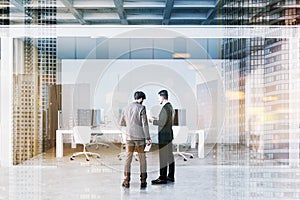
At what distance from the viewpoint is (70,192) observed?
4434 mm

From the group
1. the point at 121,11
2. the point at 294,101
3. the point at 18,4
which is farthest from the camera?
the point at 121,11

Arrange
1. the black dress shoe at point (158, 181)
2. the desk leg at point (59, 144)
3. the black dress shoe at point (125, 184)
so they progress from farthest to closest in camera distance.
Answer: the desk leg at point (59, 144) → the black dress shoe at point (158, 181) → the black dress shoe at point (125, 184)

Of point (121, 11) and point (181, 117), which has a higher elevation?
point (121, 11)

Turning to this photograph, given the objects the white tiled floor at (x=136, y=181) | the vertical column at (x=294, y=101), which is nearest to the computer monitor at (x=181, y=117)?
the white tiled floor at (x=136, y=181)

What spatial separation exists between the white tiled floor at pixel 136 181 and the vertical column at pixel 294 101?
0.75 feet

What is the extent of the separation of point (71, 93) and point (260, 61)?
23.0 ft

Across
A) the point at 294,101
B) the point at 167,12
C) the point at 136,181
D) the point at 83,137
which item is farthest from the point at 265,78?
the point at 83,137

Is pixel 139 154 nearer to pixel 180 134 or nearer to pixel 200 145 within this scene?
pixel 180 134

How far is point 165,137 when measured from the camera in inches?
190

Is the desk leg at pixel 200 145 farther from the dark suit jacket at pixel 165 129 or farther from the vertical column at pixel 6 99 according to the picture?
the vertical column at pixel 6 99

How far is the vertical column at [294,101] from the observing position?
2848mm

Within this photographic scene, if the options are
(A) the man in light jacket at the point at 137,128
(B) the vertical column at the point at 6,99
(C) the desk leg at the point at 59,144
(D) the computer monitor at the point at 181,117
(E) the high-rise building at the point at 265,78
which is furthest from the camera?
(D) the computer monitor at the point at 181,117

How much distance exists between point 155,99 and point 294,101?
5.92 metres

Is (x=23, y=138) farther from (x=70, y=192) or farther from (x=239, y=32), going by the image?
(x=239, y=32)
